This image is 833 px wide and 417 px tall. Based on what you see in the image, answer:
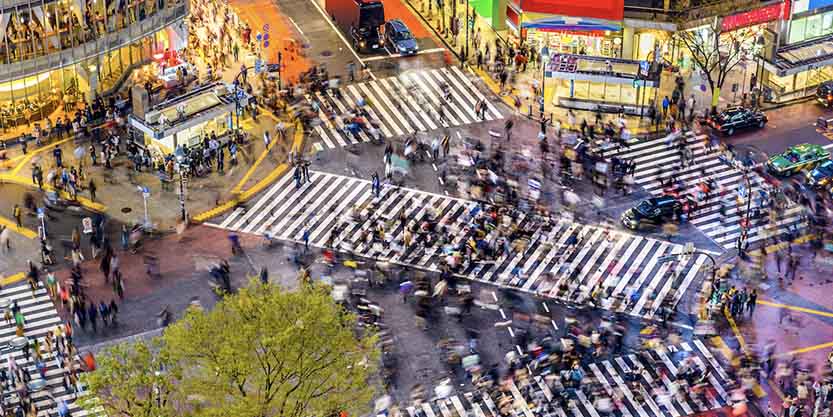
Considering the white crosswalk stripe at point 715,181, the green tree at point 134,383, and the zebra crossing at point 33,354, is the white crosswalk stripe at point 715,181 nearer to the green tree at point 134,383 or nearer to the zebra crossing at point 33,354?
the zebra crossing at point 33,354

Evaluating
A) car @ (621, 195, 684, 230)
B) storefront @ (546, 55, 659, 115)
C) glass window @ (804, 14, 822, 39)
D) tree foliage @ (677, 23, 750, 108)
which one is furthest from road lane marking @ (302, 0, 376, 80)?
glass window @ (804, 14, 822, 39)

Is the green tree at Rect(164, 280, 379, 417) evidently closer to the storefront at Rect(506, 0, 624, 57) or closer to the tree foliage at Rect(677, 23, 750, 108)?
the tree foliage at Rect(677, 23, 750, 108)

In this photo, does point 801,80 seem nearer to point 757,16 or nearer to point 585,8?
point 757,16

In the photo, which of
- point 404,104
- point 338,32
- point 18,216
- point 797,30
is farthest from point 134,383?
point 797,30

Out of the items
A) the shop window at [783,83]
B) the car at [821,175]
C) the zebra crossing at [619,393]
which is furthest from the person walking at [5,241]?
the shop window at [783,83]

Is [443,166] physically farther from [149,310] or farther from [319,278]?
[149,310]
